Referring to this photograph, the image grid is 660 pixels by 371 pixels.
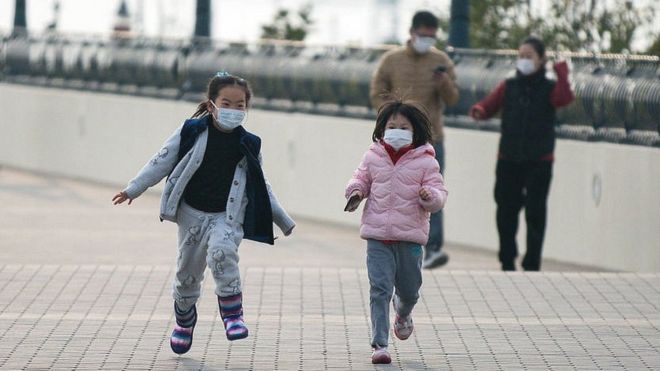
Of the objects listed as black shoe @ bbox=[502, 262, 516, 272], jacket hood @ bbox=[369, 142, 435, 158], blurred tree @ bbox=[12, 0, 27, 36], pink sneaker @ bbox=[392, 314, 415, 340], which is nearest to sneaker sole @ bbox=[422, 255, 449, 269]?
black shoe @ bbox=[502, 262, 516, 272]

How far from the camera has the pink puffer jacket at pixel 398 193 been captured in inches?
347

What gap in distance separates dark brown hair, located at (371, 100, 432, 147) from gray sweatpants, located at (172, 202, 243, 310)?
32.3 inches

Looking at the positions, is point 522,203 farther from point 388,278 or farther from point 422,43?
point 388,278

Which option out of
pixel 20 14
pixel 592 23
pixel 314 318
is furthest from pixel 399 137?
pixel 20 14

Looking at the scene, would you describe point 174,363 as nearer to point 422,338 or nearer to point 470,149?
point 422,338

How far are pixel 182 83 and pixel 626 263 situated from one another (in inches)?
352

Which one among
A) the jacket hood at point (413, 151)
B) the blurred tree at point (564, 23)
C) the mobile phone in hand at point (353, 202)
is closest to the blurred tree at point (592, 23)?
the blurred tree at point (564, 23)

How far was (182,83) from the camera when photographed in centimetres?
2166

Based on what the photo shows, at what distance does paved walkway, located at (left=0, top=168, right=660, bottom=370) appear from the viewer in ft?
28.9

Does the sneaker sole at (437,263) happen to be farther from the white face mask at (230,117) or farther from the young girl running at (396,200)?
the white face mask at (230,117)

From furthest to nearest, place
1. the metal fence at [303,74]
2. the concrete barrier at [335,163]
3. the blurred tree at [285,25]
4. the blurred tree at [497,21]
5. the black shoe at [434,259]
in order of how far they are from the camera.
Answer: the blurred tree at [285,25] → the blurred tree at [497,21] → the metal fence at [303,74] → the concrete barrier at [335,163] → the black shoe at [434,259]

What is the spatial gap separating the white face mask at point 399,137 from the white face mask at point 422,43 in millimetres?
4424

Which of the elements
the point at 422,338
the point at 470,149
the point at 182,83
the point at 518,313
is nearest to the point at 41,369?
the point at 422,338

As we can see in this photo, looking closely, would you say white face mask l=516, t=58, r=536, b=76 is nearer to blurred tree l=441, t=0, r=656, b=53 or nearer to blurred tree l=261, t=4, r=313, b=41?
blurred tree l=441, t=0, r=656, b=53
